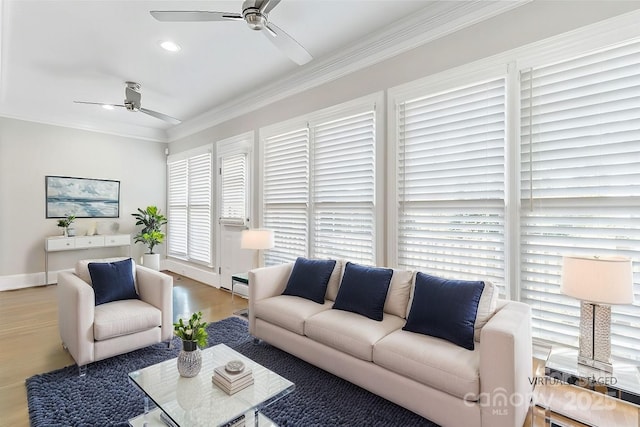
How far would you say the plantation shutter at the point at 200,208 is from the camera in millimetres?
5590

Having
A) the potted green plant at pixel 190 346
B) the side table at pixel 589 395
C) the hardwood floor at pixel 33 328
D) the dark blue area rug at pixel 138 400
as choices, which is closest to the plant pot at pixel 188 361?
the potted green plant at pixel 190 346

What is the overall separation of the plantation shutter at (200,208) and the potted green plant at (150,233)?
759 millimetres

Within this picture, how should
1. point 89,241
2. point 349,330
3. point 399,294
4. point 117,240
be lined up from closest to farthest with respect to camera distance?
point 349,330
point 399,294
point 89,241
point 117,240

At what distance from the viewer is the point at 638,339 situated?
191 cm

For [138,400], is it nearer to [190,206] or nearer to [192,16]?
[192,16]

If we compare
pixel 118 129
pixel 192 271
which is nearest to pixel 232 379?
pixel 192 271

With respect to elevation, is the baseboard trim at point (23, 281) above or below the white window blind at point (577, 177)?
below

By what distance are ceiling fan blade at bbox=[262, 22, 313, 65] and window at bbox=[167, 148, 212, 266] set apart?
3.48m

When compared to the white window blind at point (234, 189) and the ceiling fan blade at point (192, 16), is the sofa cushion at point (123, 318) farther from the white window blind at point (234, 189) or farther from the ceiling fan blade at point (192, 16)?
the ceiling fan blade at point (192, 16)

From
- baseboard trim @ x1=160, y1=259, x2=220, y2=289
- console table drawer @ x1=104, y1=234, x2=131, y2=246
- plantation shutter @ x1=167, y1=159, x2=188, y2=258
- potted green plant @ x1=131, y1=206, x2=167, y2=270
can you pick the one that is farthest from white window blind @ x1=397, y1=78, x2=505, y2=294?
console table drawer @ x1=104, y1=234, x2=131, y2=246

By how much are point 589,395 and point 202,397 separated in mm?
2049

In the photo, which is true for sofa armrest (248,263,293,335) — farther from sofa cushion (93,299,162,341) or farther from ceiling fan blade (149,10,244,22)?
ceiling fan blade (149,10,244,22)

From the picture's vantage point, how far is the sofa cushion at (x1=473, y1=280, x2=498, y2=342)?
2080 millimetres

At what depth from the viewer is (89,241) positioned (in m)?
5.56
